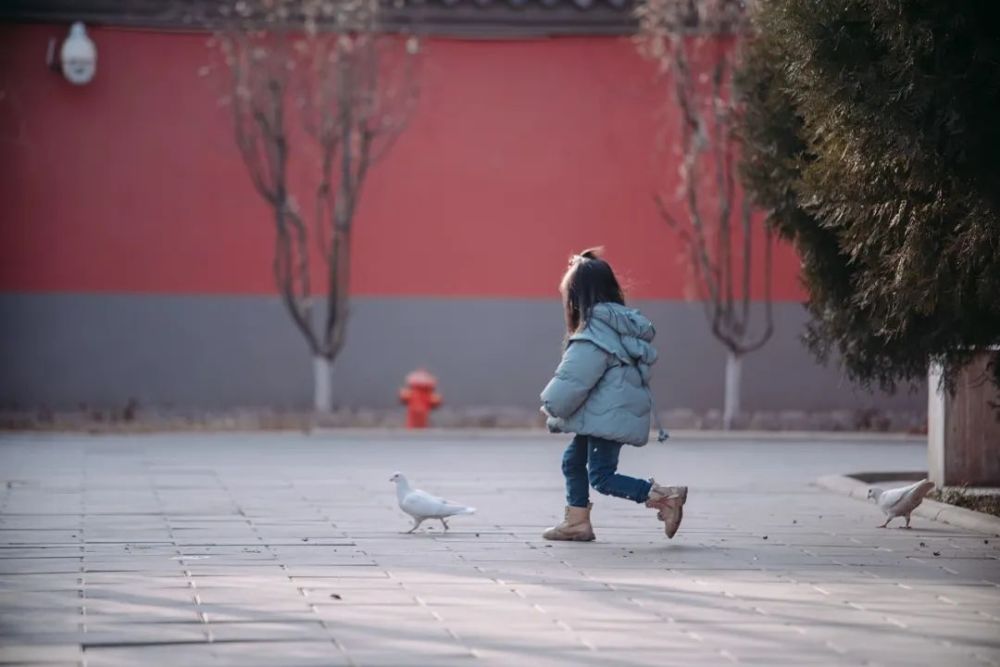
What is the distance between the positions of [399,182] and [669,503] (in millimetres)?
11274

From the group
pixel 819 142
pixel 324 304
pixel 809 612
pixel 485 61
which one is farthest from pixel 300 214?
pixel 809 612

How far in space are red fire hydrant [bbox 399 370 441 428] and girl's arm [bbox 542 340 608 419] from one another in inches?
363

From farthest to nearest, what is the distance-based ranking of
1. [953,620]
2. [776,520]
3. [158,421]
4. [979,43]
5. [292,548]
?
[158,421] → [776,520] → [292,548] → [979,43] → [953,620]

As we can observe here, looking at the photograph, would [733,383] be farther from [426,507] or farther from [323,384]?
[426,507]

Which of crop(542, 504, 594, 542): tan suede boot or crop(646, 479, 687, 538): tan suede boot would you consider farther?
crop(542, 504, 594, 542): tan suede boot

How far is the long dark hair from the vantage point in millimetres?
11047

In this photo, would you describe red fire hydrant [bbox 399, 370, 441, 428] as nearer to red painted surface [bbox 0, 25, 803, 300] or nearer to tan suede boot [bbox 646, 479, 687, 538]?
red painted surface [bbox 0, 25, 803, 300]

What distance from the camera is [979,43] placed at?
9.80 m

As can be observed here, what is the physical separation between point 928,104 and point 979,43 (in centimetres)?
38

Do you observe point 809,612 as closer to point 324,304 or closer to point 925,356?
point 925,356

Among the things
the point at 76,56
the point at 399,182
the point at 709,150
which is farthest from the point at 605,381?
the point at 76,56

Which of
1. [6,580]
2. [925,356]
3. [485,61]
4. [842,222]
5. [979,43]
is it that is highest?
[485,61]

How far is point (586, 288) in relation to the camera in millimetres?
11055

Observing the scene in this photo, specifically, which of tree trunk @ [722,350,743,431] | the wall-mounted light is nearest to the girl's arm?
tree trunk @ [722,350,743,431]
